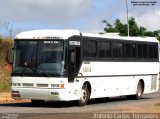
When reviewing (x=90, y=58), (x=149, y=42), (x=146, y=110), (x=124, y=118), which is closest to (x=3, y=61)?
(x=149, y=42)

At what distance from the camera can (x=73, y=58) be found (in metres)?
24.3

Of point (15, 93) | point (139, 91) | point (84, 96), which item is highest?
point (15, 93)

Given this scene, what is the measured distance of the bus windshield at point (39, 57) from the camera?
23641mm

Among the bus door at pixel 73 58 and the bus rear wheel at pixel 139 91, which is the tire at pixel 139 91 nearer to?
the bus rear wheel at pixel 139 91

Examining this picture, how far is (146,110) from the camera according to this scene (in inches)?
857

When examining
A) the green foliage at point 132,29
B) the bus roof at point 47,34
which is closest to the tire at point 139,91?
the bus roof at point 47,34

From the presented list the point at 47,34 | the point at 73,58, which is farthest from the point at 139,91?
the point at 47,34

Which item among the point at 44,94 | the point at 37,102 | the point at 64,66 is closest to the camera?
the point at 44,94

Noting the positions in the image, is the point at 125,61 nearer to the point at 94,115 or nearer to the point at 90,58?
the point at 90,58

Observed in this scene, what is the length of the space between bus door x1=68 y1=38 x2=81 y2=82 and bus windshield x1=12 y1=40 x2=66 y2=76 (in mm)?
392

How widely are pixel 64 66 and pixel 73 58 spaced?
0.76 meters

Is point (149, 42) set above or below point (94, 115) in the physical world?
above

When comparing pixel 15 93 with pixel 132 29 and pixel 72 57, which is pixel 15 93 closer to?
pixel 72 57

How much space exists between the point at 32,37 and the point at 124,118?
6.99m
